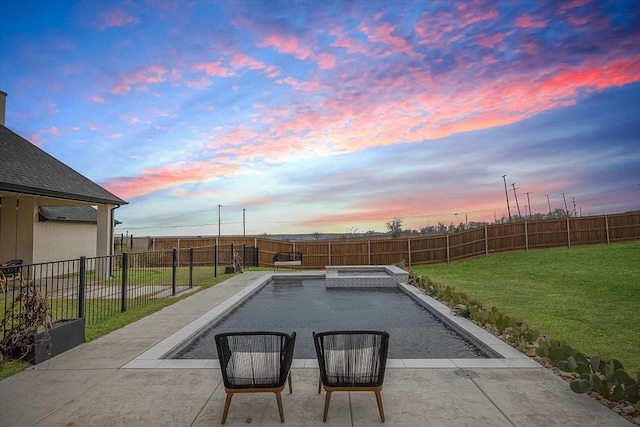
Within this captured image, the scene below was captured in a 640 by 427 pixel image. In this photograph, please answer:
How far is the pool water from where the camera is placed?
5301 mm

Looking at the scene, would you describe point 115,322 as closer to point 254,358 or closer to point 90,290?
point 90,290

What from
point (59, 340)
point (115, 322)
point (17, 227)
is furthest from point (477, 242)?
point (17, 227)

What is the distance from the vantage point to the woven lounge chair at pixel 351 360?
291 centimetres

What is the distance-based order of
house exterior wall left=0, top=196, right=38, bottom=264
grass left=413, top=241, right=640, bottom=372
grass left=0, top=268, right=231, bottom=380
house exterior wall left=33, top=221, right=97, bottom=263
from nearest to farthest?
grass left=0, top=268, right=231, bottom=380, grass left=413, top=241, right=640, bottom=372, house exterior wall left=0, top=196, right=38, bottom=264, house exterior wall left=33, top=221, right=97, bottom=263

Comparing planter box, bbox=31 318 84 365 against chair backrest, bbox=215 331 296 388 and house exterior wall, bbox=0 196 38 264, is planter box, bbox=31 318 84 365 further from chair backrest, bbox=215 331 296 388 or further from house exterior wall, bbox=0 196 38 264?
house exterior wall, bbox=0 196 38 264

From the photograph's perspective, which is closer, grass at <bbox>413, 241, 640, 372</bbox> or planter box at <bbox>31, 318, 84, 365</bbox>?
planter box at <bbox>31, 318, 84, 365</bbox>

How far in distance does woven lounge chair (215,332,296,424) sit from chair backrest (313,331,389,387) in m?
0.30

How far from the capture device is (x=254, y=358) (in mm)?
3004

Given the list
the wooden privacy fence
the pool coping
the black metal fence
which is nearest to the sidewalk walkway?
the pool coping

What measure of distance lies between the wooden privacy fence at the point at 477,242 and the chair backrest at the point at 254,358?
17592mm

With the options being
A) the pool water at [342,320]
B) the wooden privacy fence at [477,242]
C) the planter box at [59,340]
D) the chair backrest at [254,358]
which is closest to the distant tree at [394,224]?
the wooden privacy fence at [477,242]

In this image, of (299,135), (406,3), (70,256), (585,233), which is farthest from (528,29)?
(70,256)

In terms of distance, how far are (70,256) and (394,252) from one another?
16.5m

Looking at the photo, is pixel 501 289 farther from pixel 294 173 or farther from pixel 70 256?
pixel 70 256
